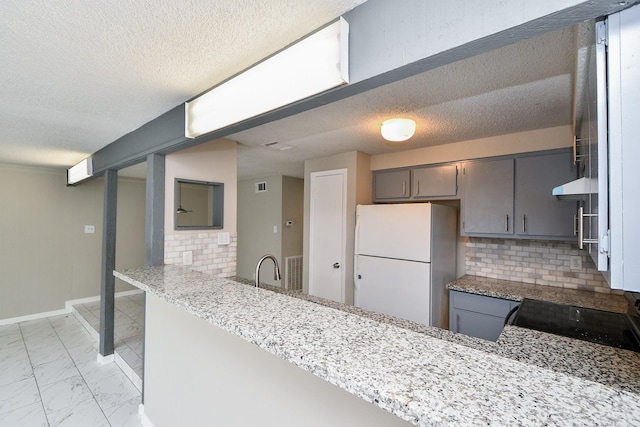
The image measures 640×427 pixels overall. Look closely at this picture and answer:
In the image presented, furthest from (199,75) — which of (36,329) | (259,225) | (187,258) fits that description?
(36,329)

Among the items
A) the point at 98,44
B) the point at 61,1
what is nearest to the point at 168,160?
the point at 98,44

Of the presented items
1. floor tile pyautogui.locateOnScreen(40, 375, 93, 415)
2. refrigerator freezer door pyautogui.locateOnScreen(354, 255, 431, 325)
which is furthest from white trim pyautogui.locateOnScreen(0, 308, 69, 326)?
refrigerator freezer door pyautogui.locateOnScreen(354, 255, 431, 325)

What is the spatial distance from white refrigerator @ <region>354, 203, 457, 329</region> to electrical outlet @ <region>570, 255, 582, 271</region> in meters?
0.95

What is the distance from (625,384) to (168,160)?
9.30 ft

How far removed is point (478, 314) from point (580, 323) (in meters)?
0.81

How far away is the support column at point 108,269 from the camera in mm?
3168

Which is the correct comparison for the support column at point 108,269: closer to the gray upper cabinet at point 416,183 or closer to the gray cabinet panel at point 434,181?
the gray upper cabinet at point 416,183

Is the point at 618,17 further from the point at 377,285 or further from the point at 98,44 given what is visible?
the point at 377,285

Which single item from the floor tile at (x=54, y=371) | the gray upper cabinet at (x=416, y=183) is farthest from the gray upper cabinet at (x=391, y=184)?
the floor tile at (x=54, y=371)

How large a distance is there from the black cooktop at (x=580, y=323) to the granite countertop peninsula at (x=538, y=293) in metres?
0.16

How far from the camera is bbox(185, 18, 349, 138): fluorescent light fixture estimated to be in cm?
100

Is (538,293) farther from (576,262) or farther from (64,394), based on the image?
(64,394)

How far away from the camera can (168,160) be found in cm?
236

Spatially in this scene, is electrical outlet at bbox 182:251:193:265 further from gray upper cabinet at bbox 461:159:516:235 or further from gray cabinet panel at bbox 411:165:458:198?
gray upper cabinet at bbox 461:159:516:235
